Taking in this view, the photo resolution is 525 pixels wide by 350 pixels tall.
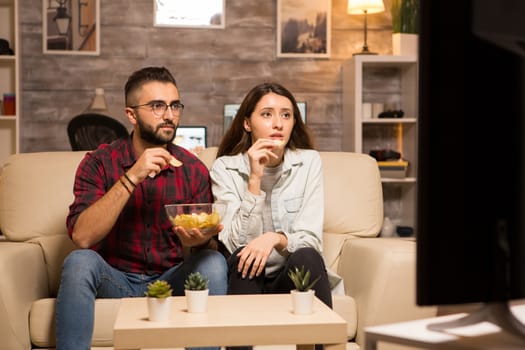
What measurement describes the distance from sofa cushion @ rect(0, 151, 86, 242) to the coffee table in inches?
40.1

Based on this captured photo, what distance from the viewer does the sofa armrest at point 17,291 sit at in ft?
7.75

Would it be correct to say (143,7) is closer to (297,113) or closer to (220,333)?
(297,113)

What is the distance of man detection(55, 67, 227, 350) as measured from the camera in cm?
241

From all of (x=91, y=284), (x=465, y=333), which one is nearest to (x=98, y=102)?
(x=91, y=284)

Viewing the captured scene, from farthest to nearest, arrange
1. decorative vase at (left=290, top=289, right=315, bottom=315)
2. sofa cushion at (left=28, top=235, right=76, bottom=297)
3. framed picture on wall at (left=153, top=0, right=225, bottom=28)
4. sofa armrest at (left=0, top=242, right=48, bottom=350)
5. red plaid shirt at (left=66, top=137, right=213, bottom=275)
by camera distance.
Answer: framed picture on wall at (left=153, top=0, right=225, bottom=28)
sofa cushion at (left=28, top=235, right=76, bottom=297)
red plaid shirt at (left=66, top=137, right=213, bottom=275)
sofa armrest at (left=0, top=242, right=48, bottom=350)
decorative vase at (left=290, top=289, right=315, bottom=315)

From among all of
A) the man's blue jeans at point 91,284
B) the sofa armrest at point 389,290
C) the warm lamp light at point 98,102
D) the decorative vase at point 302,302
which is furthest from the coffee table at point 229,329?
the warm lamp light at point 98,102

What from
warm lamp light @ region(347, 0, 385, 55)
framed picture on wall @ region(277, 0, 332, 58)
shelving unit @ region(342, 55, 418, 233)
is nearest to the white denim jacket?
shelving unit @ region(342, 55, 418, 233)

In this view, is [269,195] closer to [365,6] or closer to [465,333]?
[465,333]

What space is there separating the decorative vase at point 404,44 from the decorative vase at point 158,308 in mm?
3809

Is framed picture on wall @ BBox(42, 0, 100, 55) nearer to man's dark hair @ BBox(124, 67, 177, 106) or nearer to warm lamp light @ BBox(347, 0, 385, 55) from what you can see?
warm lamp light @ BBox(347, 0, 385, 55)

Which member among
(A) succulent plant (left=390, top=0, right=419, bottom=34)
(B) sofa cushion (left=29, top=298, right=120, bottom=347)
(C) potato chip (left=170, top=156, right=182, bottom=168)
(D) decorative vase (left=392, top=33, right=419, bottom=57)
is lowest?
(B) sofa cushion (left=29, top=298, right=120, bottom=347)

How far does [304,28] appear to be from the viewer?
5.45 metres

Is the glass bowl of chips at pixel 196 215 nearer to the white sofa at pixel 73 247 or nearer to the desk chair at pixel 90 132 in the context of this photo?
the white sofa at pixel 73 247

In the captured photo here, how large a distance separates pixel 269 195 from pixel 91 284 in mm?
757
